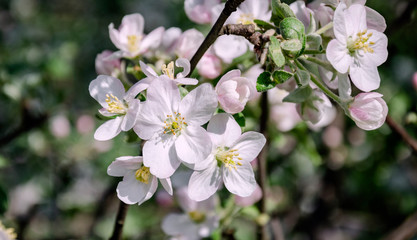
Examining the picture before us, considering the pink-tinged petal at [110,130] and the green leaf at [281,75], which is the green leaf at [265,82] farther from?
the pink-tinged petal at [110,130]

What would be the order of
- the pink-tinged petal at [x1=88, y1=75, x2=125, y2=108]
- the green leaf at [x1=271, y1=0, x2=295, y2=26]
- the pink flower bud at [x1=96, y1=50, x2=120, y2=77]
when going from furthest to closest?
1. the pink flower bud at [x1=96, y1=50, x2=120, y2=77]
2. the pink-tinged petal at [x1=88, y1=75, x2=125, y2=108]
3. the green leaf at [x1=271, y1=0, x2=295, y2=26]

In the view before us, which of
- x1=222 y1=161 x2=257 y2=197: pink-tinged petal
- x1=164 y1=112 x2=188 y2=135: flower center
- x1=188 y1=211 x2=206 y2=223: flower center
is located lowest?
x1=188 y1=211 x2=206 y2=223: flower center

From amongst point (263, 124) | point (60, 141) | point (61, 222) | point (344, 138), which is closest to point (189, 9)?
point (263, 124)

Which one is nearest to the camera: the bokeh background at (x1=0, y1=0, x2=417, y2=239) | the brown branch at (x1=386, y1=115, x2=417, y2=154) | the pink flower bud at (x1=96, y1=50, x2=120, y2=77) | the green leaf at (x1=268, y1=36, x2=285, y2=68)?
the green leaf at (x1=268, y1=36, x2=285, y2=68)

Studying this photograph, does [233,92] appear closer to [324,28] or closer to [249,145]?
[249,145]

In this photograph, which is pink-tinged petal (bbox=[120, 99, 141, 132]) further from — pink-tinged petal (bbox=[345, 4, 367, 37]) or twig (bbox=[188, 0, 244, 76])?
pink-tinged petal (bbox=[345, 4, 367, 37])

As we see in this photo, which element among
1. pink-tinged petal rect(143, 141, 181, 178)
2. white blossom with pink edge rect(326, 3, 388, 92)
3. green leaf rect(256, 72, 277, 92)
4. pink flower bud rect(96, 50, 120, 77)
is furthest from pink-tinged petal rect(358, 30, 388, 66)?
pink flower bud rect(96, 50, 120, 77)

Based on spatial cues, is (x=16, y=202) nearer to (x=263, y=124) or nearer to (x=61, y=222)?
(x=61, y=222)

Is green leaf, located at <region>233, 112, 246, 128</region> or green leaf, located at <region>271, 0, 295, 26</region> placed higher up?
green leaf, located at <region>271, 0, 295, 26</region>
